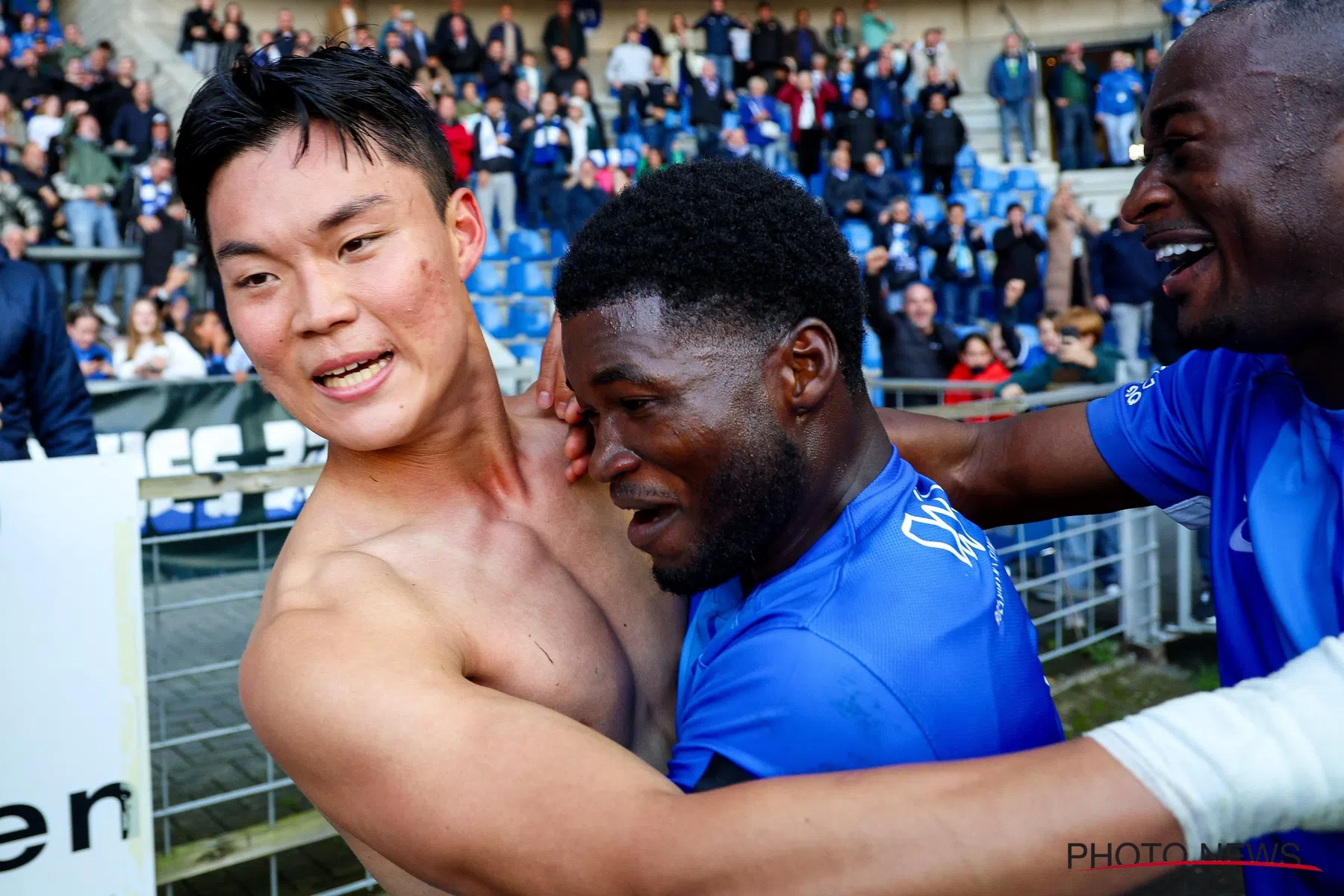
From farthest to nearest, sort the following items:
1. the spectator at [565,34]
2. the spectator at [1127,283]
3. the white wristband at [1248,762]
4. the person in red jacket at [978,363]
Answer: the spectator at [565,34]
the spectator at [1127,283]
the person in red jacket at [978,363]
the white wristband at [1248,762]

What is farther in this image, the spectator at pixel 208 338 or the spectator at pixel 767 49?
the spectator at pixel 767 49

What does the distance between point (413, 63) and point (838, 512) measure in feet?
48.3

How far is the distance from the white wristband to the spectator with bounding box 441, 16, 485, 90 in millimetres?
15960

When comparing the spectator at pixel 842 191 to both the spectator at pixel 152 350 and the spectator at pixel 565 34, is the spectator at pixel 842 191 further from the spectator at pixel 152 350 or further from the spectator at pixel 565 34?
the spectator at pixel 152 350

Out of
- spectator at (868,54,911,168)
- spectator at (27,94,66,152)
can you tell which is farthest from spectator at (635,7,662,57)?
spectator at (27,94,66,152)

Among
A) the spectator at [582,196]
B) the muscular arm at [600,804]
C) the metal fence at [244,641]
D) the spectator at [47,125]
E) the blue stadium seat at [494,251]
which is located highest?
the spectator at [47,125]

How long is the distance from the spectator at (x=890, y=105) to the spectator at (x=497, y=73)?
548 cm

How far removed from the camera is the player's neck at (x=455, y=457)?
2133 millimetres

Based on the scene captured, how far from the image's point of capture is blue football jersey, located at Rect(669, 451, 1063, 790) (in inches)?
55.9

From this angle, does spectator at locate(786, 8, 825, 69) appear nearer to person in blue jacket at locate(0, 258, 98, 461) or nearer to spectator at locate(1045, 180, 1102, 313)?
spectator at locate(1045, 180, 1102, 313)

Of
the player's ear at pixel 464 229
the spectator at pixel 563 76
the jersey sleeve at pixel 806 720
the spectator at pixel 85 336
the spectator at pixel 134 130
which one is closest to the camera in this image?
the jersey sleeve at pixel 806 720

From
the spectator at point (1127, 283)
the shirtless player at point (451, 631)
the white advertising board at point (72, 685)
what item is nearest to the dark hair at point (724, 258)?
the shirtless player at point (451, 631)

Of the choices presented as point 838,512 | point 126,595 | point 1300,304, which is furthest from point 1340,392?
point 126,595

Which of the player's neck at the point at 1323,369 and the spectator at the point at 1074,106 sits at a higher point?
the spectator at the point at 1074,106
